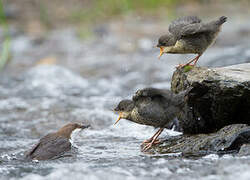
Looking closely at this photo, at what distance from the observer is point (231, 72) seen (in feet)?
17.8

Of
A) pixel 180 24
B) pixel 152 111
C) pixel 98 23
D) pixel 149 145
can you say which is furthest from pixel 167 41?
pixel 98 23

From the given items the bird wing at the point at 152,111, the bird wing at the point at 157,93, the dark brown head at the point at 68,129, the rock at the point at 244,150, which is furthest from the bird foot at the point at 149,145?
the rock at the point at 244,150

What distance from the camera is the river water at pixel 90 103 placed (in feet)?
14.7

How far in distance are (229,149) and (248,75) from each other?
3.22 ft

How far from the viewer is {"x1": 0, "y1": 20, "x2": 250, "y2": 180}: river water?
14.7 feet

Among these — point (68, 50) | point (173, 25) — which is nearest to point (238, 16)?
point (68, 50)

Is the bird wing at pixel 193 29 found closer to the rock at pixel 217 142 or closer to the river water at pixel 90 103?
the river water at pixel 90 103

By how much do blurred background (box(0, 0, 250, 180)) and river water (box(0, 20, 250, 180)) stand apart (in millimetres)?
13

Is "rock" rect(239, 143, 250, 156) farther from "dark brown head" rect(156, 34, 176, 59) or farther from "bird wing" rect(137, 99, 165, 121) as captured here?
"dark brown head" rect(156, 34, 176, 59)

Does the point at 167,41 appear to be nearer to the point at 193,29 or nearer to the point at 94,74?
the point at 193,29

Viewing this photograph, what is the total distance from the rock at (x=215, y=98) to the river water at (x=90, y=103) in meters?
0.73

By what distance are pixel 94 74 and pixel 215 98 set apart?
240 inches

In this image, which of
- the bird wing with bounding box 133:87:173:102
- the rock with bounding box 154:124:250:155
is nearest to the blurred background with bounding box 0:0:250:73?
the bird wing with bounding box 133:87:173:102

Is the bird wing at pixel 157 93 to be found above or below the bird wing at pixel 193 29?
below
